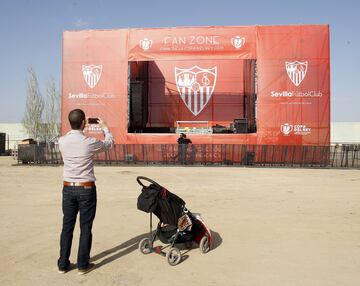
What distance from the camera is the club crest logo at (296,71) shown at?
834 inches

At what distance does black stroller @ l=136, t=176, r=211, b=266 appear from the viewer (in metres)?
4.42

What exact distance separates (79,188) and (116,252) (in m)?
1.26

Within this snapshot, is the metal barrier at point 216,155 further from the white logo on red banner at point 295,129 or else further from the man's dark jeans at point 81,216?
the man's dark jeans at point 81,216

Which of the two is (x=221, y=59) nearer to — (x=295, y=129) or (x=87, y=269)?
(x=295, y=129)

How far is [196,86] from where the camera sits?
25625mm

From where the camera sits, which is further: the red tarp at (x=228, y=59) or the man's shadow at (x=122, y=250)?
the red tarp at (x=228, y=59)

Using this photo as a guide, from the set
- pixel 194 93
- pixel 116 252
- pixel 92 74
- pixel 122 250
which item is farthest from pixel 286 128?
pixel 116 252

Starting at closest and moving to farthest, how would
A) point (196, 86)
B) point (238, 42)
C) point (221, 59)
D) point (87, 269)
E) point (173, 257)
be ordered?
point (87, 269)
point (173, 257)
point (238, 42)
point (221, 59)
point (196, 86)

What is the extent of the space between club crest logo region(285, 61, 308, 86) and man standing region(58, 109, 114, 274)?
18.8 meters

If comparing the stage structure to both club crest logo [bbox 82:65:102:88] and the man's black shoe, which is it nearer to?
club crest logo [bbox 82:65:102:88]

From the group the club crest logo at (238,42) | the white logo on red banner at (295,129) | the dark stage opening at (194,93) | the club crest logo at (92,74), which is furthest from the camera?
the dark stage opening at (194,93)

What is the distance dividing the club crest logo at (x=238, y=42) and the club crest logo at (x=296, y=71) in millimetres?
2675

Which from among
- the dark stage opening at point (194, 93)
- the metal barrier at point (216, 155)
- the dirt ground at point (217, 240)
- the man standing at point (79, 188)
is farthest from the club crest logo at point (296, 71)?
the man standing at point (79, 188)

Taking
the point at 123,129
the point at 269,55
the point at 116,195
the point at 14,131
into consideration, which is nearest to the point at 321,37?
the point at 269,55
